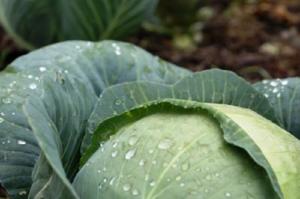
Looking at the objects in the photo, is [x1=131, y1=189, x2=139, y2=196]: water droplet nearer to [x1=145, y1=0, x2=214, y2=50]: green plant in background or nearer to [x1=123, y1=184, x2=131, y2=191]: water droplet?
[x1=123, y1=184, x2=131, y2=191]: water droplet

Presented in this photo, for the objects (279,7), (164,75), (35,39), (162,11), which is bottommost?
(279,7)

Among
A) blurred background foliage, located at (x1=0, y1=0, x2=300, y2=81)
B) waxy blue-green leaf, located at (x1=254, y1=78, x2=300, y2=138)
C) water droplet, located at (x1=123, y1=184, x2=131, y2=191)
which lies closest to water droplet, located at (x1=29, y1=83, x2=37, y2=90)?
water droplet, located at (x1=123, y1=184, x2=131, y2=191)

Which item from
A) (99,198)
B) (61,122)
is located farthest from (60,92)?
(99,198)

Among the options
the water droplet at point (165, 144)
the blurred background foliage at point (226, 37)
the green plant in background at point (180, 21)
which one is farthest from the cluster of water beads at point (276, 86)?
the green plant in background at point (180, 21)

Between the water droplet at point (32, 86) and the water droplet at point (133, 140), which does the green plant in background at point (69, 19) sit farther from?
the water droplet at point (133, 140)

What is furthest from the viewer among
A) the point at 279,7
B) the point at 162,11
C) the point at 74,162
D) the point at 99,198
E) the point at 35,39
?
the point at 279,7

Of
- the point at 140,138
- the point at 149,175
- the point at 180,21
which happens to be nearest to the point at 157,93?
the point at 140,138

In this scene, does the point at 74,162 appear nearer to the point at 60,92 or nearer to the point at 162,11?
the point at 60,92

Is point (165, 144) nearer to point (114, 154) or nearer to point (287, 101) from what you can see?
point (114, 154)
